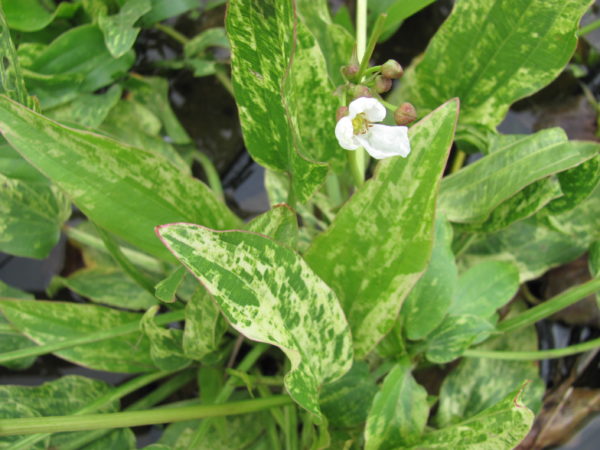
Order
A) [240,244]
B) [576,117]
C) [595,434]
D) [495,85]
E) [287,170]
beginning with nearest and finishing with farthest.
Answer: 1. [240,244]
2. [287,170]
3. [495,85]
4. [595,434]
5. [576,117]

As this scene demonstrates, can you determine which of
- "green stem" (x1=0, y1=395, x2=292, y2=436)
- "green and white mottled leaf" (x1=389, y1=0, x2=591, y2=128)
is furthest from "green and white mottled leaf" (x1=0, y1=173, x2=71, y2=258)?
"green and white mottled leaf" (x1=389, y1=0, x2=591, y2=128)

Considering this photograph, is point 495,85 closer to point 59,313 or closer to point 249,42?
point 249,42

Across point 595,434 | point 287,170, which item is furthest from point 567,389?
point 287,170

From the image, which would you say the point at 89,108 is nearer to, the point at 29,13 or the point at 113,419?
the point at 29,13

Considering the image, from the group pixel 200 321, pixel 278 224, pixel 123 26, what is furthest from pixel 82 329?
pixel 123 26

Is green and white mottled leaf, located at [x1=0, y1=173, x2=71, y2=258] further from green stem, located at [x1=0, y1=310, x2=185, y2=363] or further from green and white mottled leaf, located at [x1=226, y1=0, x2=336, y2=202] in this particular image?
green and white mottled leaf, located at [x1=226, y1=0, x2=336, y2=202]

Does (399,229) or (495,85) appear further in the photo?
(495,85)
